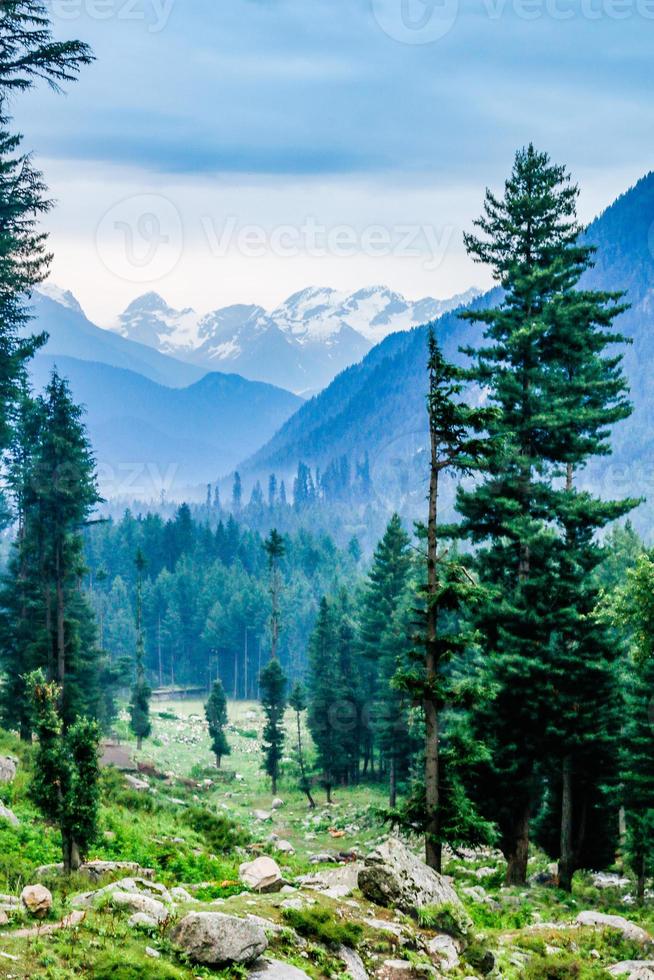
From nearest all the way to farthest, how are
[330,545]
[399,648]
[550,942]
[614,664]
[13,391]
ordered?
[550,942], [614,664], [13,391], [399,648], [330,545]

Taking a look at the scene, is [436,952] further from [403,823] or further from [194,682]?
[194,682]

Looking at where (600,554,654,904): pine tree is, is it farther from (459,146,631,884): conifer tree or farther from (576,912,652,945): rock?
(576,912,652,945): rock

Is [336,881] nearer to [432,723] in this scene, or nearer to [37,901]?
[432,723]

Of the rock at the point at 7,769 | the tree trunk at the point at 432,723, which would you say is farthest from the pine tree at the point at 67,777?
the rock at the point at 7,769

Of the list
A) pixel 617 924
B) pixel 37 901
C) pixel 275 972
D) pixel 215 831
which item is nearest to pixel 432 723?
pixel 617 924

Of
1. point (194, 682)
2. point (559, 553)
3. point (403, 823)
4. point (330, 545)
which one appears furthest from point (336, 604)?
point (330, 545)

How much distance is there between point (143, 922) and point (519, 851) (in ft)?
57.4

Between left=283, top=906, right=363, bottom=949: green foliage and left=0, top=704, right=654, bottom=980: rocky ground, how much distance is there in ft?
0.07

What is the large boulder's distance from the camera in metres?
14.5

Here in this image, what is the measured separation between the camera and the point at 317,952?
40.0ft

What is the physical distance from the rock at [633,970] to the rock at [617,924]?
1.77 m

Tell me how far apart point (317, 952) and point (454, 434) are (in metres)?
9.93

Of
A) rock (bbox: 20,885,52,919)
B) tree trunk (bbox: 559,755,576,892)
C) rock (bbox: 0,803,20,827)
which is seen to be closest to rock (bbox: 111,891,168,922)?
rock (bbox: 20,885,52,919)

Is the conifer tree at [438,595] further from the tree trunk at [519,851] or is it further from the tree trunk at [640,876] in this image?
the tree trunk at [640,876]
